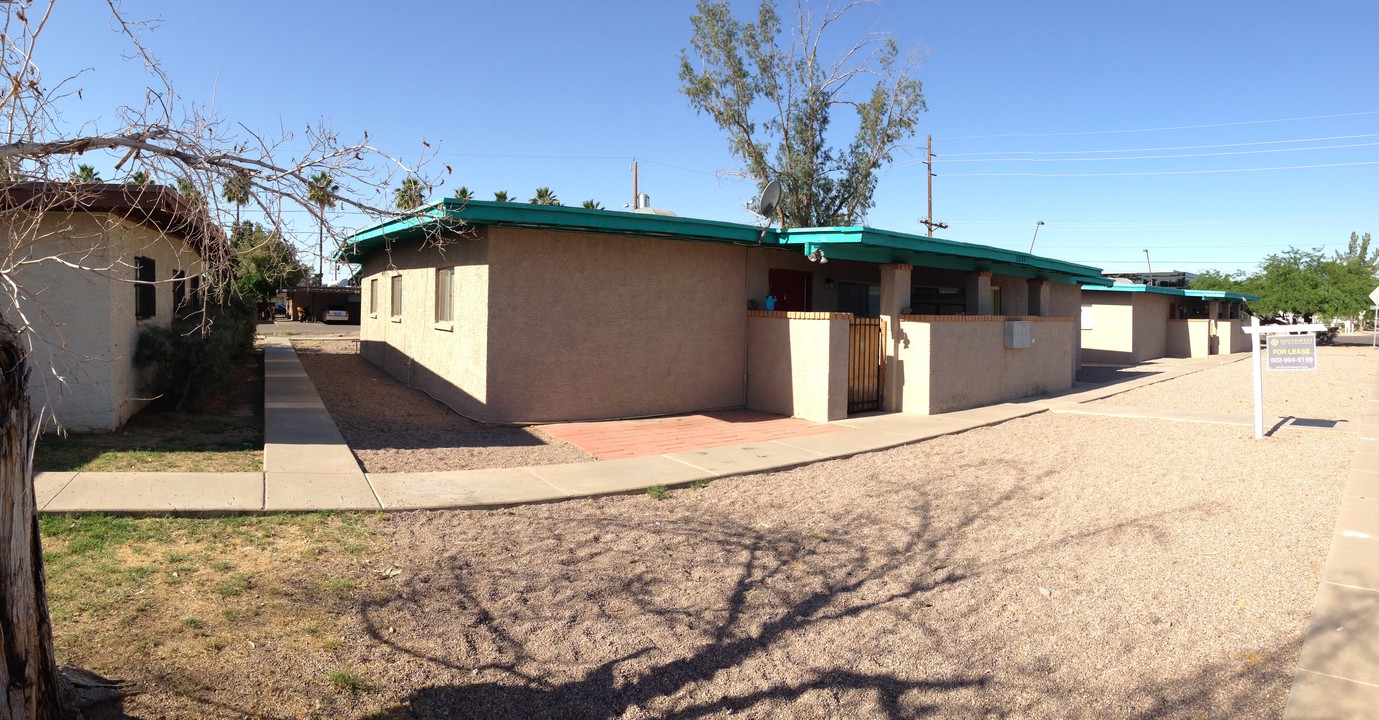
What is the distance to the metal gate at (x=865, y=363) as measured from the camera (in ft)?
44.2

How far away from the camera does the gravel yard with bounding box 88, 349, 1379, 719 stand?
4047 mm

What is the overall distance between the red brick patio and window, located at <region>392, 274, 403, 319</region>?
601cm

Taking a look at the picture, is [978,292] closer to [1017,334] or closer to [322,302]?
[1017,334]

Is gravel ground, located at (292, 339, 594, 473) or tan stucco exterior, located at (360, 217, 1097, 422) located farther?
tan stucco exterior, located at (360, 217, 1097, 422)

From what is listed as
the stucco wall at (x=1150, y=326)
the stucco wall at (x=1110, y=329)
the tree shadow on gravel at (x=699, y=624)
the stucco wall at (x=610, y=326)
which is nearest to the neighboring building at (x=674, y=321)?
the stucco wall at (x=610, y=326)

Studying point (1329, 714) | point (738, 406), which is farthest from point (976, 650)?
point (738, 406)

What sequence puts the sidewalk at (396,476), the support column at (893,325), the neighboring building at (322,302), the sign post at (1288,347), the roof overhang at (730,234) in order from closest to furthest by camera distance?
the sidewalk at (396,476) → the roof overhang at (730,234) → the sign post at (1288,347) → the support column at (893,325) → the neighboring building at (322,302)

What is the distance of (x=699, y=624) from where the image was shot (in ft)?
→ 16.1

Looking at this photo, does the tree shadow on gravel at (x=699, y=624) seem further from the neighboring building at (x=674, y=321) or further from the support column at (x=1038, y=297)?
the support column at (x=1038, y=297)

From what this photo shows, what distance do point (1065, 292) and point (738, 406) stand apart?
11862 mm

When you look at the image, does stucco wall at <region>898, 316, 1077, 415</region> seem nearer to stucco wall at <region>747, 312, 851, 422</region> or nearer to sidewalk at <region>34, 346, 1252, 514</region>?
sidewalk at <region>34, 346, 1252, 514</region>

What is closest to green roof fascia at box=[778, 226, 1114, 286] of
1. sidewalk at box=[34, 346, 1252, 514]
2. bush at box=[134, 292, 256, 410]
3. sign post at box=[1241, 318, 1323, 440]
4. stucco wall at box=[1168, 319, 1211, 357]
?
sidewalk at box=[34, 346, 1252, 514]

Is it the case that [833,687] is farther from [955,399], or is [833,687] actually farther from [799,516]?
[955,399]

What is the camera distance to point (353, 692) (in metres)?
3.90
